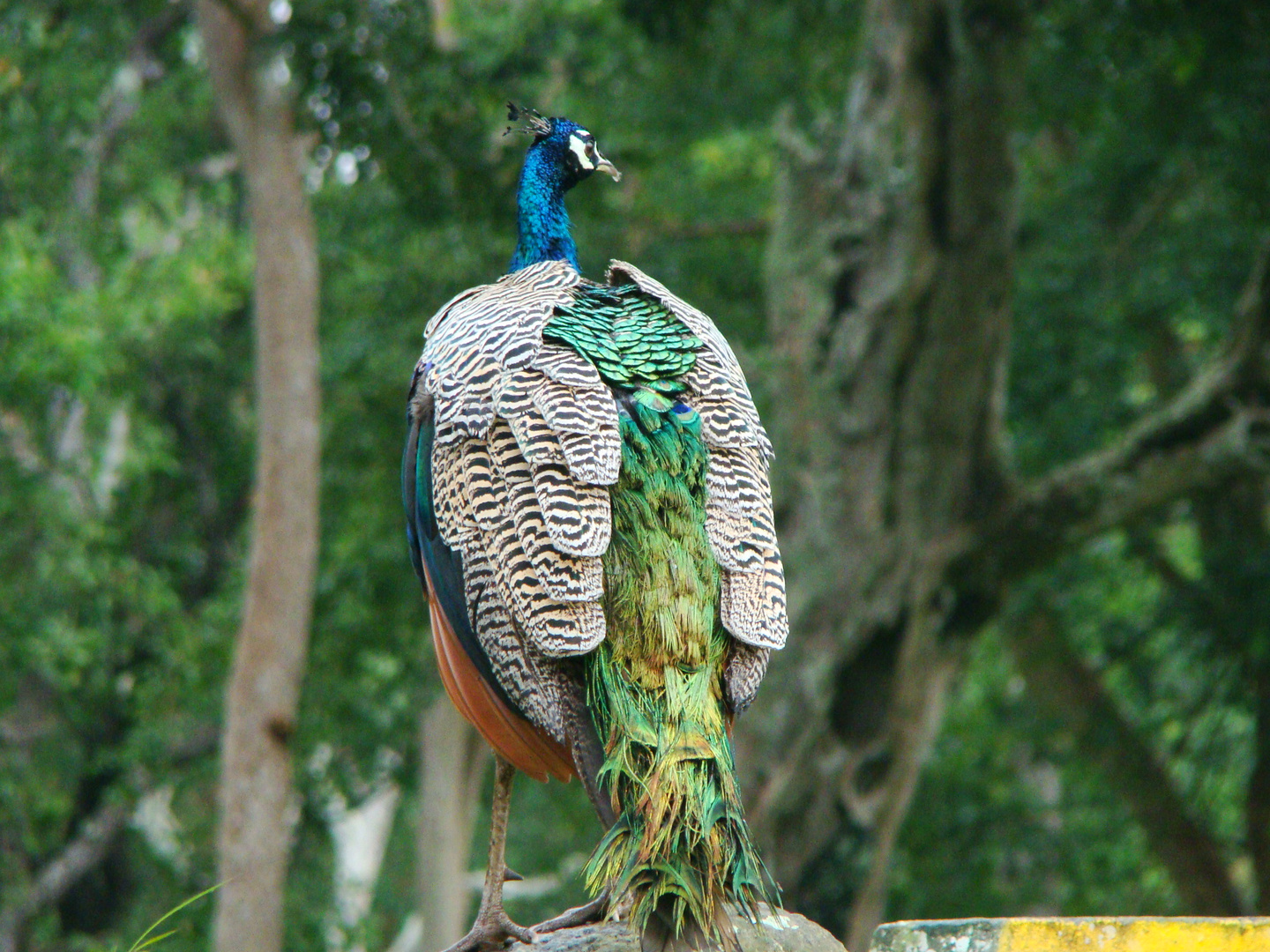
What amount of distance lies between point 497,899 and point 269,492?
6975 mm

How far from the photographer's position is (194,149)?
59.9 feet

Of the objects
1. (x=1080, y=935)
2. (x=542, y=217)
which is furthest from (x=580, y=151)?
(x=1080, y=935)

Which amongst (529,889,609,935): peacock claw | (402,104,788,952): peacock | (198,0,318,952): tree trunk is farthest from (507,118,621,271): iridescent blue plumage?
(198,0,318,952): tree trunk

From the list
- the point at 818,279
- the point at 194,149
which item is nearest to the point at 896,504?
the point at 818,279

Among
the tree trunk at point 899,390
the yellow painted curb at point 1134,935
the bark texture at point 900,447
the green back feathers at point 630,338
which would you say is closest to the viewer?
the yellow painted curb at point 1134,935

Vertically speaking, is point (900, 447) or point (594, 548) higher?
point (900, 447)

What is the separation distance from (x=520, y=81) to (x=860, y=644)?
5447mm

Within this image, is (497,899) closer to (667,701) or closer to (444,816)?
(667,701)

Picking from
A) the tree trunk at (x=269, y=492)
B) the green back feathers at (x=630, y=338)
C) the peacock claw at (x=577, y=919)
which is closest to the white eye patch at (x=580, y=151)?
the green back feathers at (x=630, y=338)

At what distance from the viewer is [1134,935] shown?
11.2ft

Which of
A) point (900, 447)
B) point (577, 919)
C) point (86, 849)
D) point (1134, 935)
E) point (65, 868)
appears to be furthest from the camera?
point (86, 849)

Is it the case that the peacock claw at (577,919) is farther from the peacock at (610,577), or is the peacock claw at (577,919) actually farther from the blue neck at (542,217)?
the blue neck at (542,217)

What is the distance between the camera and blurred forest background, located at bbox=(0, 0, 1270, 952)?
11.5 meters

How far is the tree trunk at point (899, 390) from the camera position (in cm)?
1159
